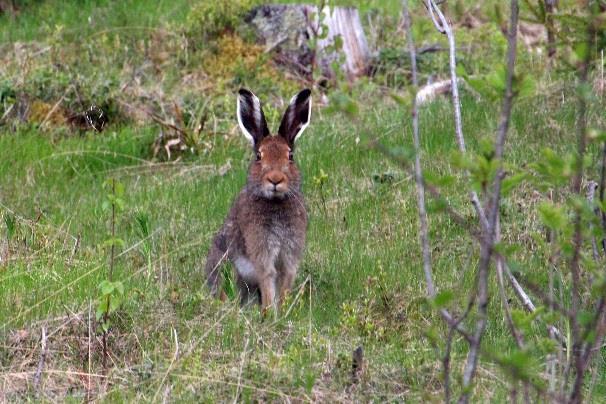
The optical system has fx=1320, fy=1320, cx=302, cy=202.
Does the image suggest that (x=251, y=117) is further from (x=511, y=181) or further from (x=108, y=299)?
(x=511, y=181)

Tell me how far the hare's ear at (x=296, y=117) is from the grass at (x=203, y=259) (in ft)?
2.89

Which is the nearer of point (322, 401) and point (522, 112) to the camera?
point (322, 401)

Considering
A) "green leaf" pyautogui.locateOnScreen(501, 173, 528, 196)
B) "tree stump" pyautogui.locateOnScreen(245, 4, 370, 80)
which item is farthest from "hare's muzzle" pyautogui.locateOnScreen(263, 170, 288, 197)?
"tree stump" pyautogui.locateOnScreen(245, 4, 370, 80)

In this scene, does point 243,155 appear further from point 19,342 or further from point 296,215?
point 19,342

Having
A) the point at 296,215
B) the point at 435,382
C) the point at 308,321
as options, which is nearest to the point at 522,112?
the point at 296,215

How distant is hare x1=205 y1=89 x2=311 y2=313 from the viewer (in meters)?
7.59

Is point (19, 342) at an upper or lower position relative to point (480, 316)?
lower

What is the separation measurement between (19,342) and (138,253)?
1859mm

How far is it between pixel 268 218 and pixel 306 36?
649 cm

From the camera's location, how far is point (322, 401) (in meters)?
5.80

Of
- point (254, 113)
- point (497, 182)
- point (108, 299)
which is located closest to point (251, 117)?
point (254, 113)

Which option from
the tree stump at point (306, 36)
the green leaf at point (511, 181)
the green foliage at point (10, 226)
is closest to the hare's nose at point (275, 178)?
the green foliage at point (10, 226)

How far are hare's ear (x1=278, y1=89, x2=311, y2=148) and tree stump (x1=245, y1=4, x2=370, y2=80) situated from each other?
5828 mm

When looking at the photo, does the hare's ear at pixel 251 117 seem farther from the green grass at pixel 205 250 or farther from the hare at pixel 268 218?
the green grass at pixel 205 250
